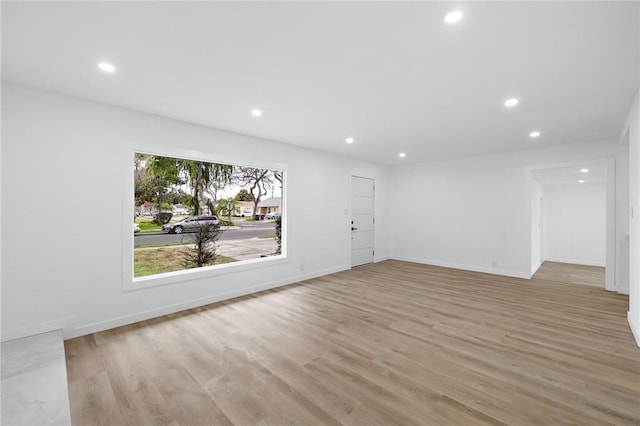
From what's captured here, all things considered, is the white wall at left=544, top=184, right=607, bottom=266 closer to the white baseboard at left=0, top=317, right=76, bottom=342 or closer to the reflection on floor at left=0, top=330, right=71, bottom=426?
the reflection on floor at left=0, top=330, right=71, bottom=426

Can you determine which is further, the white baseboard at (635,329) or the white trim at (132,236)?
the white trim at (132,236)

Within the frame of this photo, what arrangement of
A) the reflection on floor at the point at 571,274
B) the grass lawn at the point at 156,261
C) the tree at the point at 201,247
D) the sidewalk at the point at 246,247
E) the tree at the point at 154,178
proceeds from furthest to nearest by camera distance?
the reflection on floor at the point at 571,274 → the sidewalk at the point at 246,247 → the tree at the point at 201,247 → the grass lawn at the point at 156,261 → the tree at the point at 154,178

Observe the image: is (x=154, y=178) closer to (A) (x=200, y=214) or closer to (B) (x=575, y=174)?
(A) (x=200, y=214)

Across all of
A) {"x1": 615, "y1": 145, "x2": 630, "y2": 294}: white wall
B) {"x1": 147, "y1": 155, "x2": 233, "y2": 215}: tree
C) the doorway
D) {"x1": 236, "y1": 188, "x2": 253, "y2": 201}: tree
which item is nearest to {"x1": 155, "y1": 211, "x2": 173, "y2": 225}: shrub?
{"x1": 147, "y1": 155, "x2": 233, "y2": 215}: tree

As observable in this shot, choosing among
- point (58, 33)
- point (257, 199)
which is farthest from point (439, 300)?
point (58, 33)

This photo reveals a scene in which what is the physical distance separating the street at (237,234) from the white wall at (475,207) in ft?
13.5

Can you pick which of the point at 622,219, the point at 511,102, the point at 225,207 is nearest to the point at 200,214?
the point at 225,207

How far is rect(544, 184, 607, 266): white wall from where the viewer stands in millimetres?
7223

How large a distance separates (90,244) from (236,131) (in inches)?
96.5

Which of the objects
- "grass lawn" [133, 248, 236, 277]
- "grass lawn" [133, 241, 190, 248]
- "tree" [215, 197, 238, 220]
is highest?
"tree" [215, 197, 238, 220]

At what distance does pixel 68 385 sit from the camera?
7.00 ft

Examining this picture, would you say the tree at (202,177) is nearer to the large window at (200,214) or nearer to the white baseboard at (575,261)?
the large window at (200,214)

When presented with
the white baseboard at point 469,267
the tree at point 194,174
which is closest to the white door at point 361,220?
the white baseboard at point 469,267

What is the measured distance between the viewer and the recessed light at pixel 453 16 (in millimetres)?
1725
